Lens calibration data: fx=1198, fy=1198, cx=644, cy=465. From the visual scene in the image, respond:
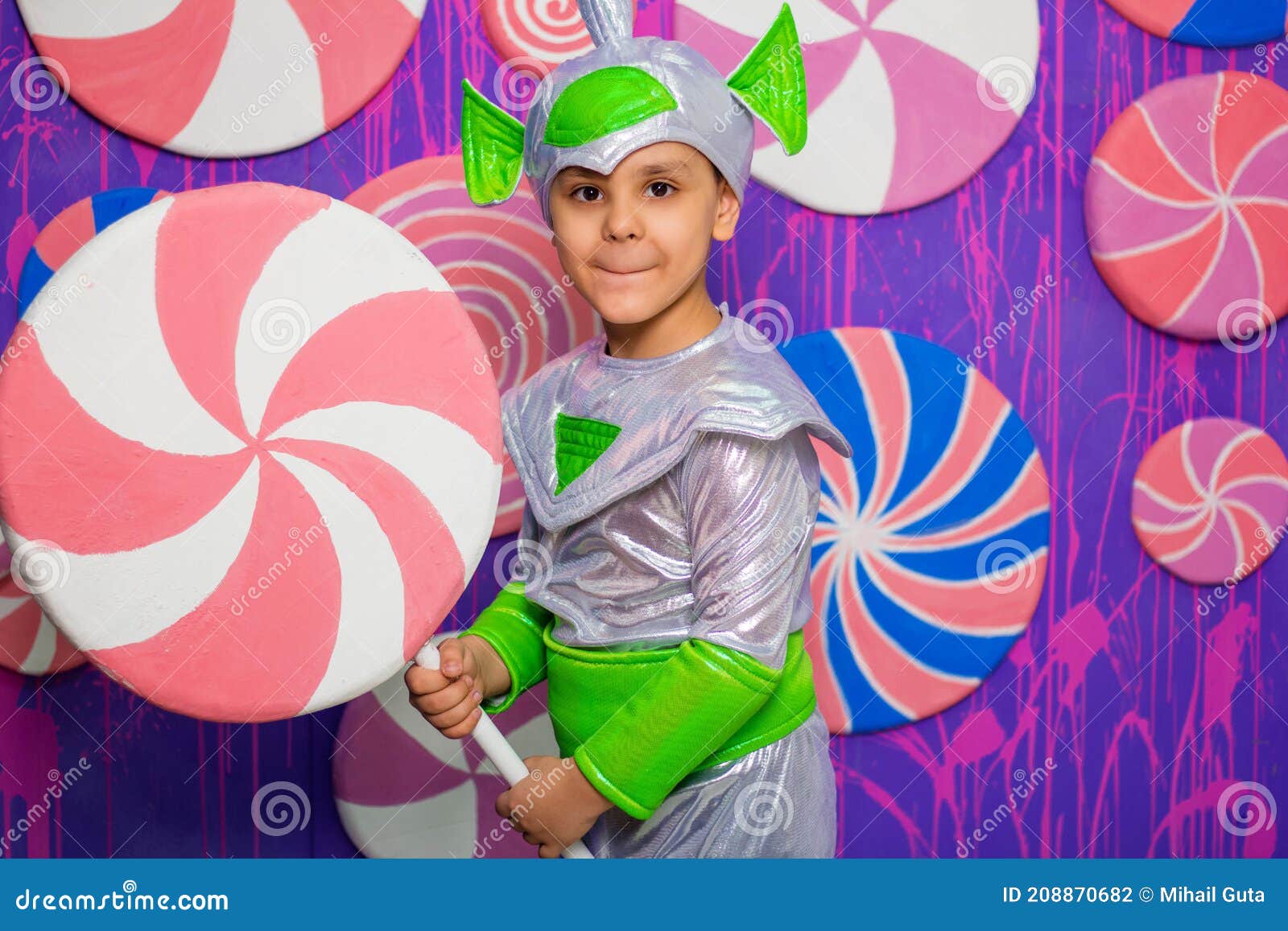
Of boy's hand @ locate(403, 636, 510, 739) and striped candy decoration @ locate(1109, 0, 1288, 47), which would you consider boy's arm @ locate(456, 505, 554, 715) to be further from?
striped candy decoration @ locate(1109, 0, 1288, 47)

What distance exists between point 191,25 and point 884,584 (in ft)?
4.49

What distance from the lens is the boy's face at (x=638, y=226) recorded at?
4.26 feet

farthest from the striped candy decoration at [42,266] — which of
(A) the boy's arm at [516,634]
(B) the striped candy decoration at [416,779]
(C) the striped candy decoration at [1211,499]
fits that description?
(C) the striped candy decoration at [1211,499]

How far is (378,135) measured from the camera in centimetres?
185

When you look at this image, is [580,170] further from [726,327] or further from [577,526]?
Answer: [577,526]

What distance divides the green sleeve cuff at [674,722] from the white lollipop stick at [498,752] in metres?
0.11

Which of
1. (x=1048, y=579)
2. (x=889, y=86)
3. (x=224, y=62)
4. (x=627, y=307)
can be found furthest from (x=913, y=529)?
(x=224, y=62)

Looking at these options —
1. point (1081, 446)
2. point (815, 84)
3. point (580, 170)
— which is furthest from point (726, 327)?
point (1081, 446)

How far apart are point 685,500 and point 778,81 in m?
0.52

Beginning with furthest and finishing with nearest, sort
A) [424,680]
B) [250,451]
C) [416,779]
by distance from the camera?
1. [416,779]
2. [424,680]
3. [250,451]

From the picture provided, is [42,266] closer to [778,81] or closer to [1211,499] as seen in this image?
[778,81]

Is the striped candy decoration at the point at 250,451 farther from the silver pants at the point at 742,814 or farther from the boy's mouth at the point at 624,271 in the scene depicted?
the silver pants at the point at 742,814

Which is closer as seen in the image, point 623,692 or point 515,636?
point 623,692

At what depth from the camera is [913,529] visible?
1928 mm
